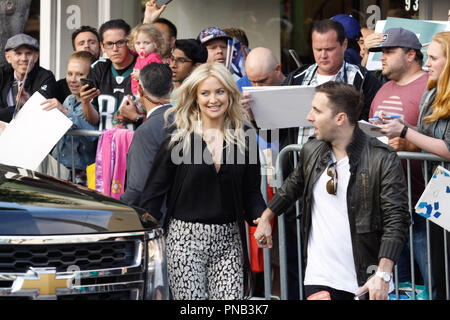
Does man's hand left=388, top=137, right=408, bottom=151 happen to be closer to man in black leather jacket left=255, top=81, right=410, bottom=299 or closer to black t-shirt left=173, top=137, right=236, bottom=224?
man in black leather jacket left=255, top=81, right=410, bottom=299

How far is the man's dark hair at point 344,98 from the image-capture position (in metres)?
5.18

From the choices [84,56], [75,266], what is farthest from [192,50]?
[75,266]

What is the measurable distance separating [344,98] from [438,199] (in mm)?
1163

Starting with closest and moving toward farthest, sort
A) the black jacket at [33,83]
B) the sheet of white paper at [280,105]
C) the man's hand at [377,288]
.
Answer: the man's hand at [377,288]
the sheet of white paper at [280,105]
the black jacket at [33,83]

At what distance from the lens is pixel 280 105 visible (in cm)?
652

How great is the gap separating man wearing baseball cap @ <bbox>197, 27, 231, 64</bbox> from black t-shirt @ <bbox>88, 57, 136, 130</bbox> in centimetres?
88

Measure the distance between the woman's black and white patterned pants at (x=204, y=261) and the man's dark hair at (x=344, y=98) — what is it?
3.47 feet

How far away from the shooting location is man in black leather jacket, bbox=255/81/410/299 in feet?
16.3

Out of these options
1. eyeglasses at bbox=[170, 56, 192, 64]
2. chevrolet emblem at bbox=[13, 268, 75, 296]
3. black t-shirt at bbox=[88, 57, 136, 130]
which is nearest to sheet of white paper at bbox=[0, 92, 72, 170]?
black t-shirt at bbox=[88, 57, 136, 130]

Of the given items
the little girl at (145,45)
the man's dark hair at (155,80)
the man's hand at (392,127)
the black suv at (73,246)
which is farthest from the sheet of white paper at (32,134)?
the man's hand at (392,127)

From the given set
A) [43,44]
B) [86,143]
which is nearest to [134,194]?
[86,143]

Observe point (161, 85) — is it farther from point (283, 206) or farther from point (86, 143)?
point (86, 143)

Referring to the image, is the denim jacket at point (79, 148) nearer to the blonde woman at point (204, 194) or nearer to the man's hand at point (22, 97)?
the man's hand at point (22, 97)

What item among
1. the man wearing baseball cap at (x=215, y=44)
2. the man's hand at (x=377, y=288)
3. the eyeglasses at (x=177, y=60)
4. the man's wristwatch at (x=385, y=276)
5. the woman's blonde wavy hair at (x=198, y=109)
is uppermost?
the man wearing baseball cap at (x=215, y=44)
